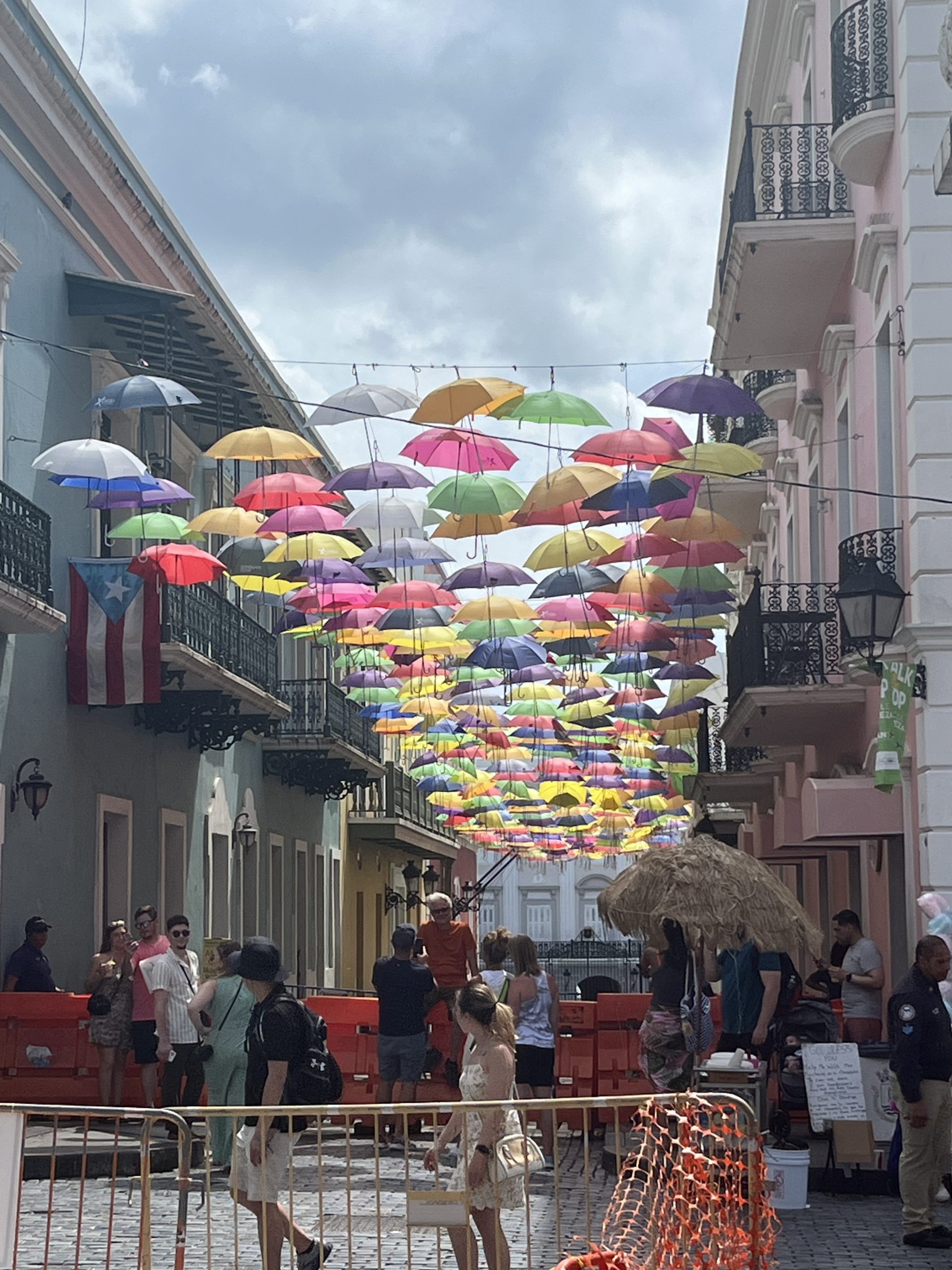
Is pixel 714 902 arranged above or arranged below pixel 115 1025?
above

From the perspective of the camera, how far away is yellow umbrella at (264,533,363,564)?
17.0 metres

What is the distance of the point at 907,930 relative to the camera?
648 inches

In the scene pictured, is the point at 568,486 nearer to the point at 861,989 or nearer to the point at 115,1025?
the point at 861,989

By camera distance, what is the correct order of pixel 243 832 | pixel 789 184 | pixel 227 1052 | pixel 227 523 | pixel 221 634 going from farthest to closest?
1. pixel 243 832
2. pixel 221 634
3. pixel 789 184
4. pixel 227 523
5. pixel 227 1052

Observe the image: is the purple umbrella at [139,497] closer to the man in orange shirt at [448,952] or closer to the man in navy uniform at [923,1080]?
the man in orange shirt at [448,952]

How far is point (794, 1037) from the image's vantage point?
45.3ft

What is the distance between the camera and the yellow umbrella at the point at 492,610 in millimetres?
19484

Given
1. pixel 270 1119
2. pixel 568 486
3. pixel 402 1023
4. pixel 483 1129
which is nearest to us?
pixel 483 1129

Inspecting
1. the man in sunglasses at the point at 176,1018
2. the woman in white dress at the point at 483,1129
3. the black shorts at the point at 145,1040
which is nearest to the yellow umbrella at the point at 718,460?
the man in sunglasses at the point at 176,1018

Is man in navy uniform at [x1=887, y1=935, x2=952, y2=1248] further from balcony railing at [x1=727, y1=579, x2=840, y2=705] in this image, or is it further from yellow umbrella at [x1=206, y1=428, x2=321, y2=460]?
balcony railing at [x1=727, y1=579, x2=840, y2=705]

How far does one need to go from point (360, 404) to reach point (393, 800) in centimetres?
2812

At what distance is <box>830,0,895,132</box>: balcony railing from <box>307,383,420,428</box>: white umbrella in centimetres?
441

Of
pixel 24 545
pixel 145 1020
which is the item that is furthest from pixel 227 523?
pixel 145 1020

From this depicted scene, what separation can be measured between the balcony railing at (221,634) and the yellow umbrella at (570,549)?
487cm
